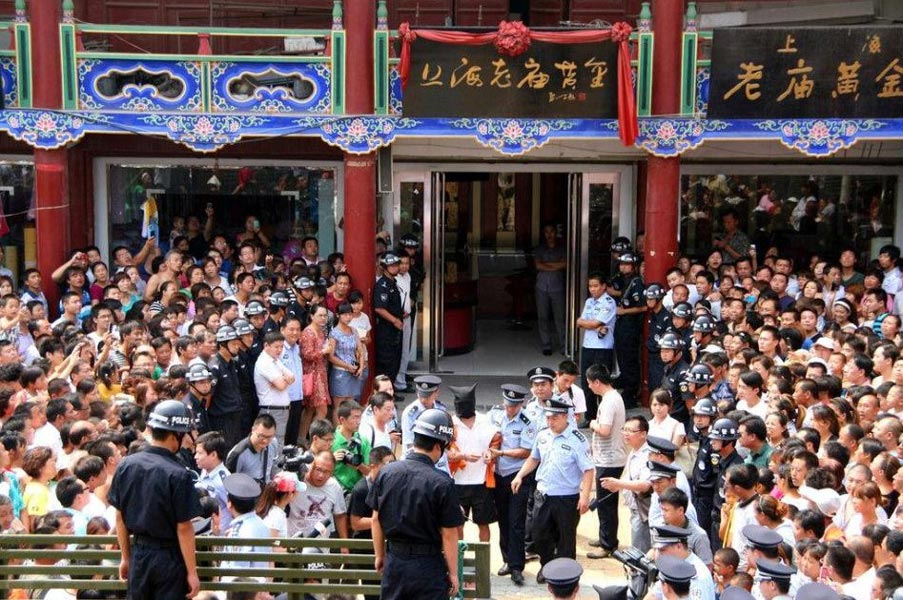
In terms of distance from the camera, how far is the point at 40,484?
8148 mm

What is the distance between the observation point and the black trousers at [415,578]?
7.00 meters

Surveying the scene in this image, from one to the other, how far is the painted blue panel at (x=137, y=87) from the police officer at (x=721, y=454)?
777 centimetres

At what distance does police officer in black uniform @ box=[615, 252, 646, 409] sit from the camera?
14297mm

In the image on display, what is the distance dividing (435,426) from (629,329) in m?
7.68

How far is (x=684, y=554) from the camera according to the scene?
23.2 ft

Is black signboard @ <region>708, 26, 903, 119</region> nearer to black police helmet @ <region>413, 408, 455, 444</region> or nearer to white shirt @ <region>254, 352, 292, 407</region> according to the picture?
white shirt @ <region>254, 352, 292, 407</region>

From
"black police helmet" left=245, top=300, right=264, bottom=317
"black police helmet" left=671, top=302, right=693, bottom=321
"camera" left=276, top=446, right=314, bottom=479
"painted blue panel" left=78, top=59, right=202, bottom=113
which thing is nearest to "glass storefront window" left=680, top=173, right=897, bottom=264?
"black police helmet" left=671, top=302, right=693, bottom=321

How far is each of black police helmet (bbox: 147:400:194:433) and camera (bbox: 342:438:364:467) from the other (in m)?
2.21

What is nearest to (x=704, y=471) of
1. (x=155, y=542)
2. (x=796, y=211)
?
(x=155, y=542)

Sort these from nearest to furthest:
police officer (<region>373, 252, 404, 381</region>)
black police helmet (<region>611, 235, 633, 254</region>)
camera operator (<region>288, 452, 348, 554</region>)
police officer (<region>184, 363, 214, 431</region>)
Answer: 1. camera operator (<region>288, 452, 348, 554</region>)
2. police officer (<region>184, 363, 214, 431</region>)
3. police officer (<region>373, 252, 404, 381</region>)
4. black police helmet (<region>611, 235, 633, 254</region>)

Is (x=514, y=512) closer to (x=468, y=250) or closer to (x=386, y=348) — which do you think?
(x=386, y=348)

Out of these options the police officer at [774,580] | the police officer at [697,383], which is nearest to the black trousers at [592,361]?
the police officer at [697,383]

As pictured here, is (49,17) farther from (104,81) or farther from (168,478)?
(168,478)

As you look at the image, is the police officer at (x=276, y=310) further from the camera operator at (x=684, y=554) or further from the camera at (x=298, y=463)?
the camera operator at (x=684, y=554)
